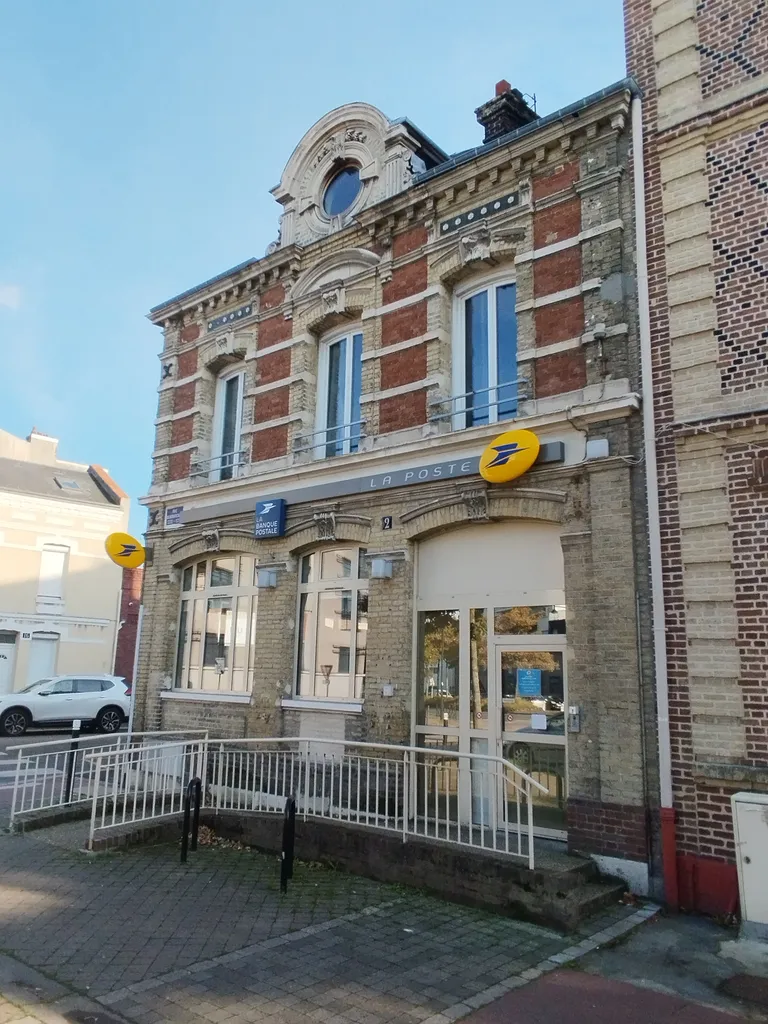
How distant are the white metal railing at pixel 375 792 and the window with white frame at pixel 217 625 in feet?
5.15

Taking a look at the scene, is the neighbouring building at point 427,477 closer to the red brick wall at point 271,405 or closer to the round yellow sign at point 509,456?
the red brick wall at point 271,405

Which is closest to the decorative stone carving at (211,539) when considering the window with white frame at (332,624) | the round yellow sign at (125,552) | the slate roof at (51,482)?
the round yellow sign at (125,552)

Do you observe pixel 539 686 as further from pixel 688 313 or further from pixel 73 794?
pixel 73 794

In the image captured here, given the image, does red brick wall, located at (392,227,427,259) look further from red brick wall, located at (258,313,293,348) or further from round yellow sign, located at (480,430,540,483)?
round yellow sign, located at (480,430,540,483)

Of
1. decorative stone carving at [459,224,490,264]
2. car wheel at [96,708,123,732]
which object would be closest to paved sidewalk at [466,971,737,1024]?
decorative stone carving at [459,224,490,264]

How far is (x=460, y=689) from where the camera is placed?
8859 mm

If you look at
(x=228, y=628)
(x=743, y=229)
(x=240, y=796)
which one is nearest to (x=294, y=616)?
(x=228, y=628)

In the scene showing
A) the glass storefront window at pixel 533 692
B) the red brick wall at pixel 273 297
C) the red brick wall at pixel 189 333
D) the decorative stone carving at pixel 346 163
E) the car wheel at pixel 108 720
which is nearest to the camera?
the glass storefront window at pixel 533 692

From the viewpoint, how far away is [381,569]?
31.7ft

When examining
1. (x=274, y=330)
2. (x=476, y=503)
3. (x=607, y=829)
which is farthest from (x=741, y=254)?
(x=274, y=330)

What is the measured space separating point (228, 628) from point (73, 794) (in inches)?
126

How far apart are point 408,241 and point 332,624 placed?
17.9ft

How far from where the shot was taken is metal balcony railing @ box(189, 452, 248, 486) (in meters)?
12.8

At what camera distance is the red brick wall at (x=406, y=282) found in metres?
10.3
